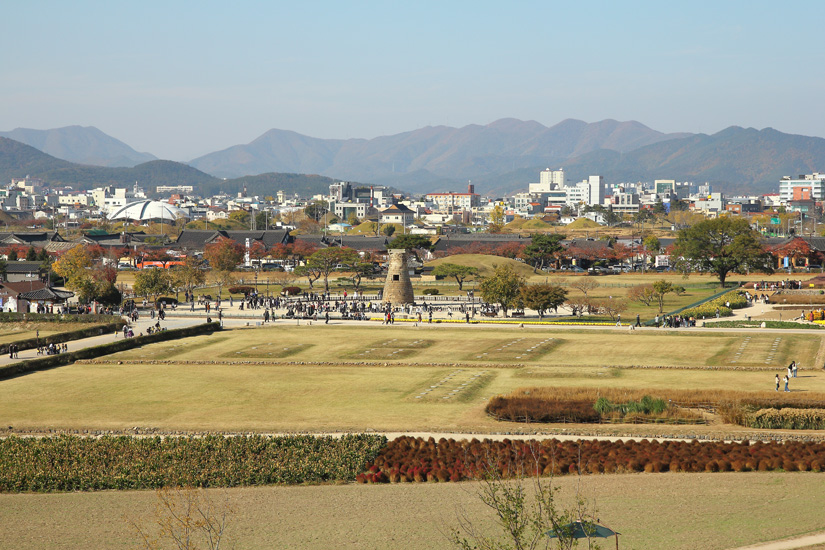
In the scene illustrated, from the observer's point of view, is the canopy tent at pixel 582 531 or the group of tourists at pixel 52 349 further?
the group of tourists at pixel 52 349

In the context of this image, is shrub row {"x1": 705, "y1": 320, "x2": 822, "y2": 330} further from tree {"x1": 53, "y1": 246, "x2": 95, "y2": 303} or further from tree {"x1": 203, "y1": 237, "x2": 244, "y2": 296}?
tree {"x1": 203, "y1": 237, "x2": 244, "y2": 296}

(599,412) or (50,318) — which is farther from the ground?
(599,412)

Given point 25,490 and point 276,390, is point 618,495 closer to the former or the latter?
point 25,490

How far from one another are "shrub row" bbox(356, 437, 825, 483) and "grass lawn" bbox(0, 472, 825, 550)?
552mm

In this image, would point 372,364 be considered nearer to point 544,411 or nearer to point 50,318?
point 544,411

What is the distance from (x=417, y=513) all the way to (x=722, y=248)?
87072 mm

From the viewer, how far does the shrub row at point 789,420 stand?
34781 millimetres

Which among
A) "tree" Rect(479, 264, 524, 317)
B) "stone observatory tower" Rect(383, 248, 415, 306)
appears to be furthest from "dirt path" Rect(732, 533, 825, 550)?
"stone observatory tower" Rect(383, 248, 415, 306)

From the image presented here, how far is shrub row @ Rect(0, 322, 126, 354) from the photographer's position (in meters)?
56.5

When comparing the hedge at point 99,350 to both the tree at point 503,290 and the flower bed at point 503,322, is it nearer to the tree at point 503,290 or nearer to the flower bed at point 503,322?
the flower bed at point 503,322

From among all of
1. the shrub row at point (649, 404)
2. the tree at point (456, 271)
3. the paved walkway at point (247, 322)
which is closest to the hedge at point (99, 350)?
the paved walkway at point (247, 322)

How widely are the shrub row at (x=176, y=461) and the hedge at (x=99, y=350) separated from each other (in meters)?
17.1

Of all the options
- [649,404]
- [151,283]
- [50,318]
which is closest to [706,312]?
[649,404]

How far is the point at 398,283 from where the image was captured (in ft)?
278
